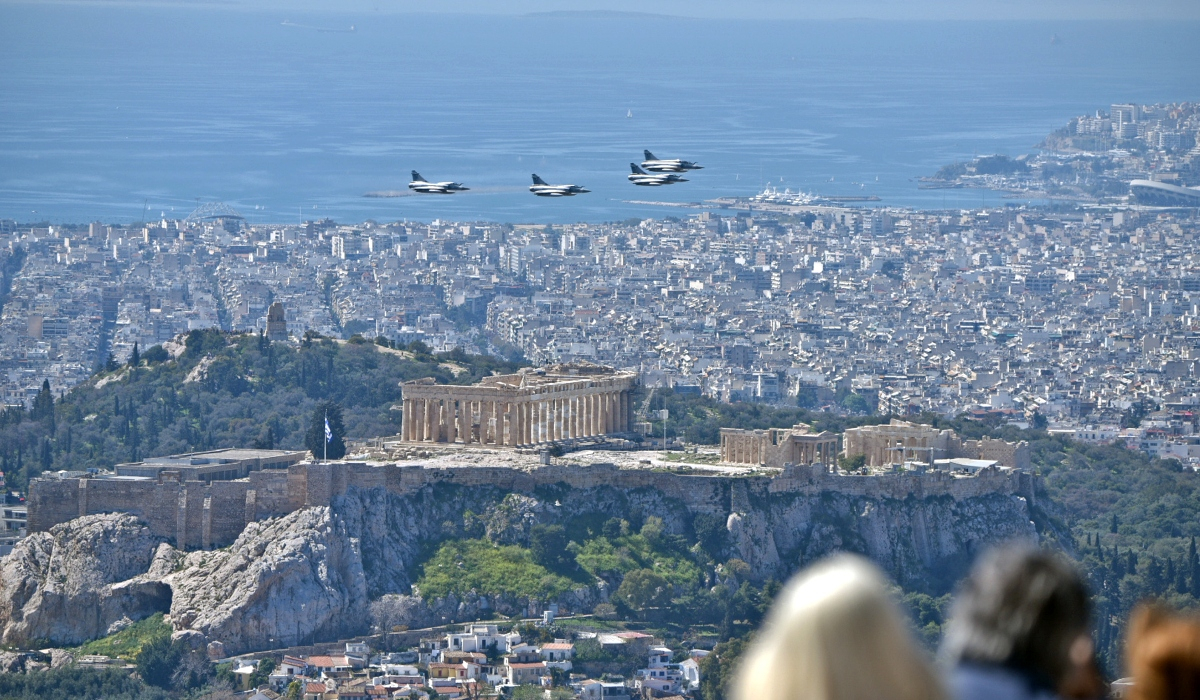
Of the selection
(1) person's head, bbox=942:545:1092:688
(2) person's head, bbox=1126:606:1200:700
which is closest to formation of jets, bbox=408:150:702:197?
(1) person's head, bbox=942:545:1092:688

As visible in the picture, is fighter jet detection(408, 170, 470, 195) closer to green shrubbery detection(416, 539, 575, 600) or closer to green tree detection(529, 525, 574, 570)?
green tree detection(529, 525, 574, 570)

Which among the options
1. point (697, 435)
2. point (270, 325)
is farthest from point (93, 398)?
point (697, 435)

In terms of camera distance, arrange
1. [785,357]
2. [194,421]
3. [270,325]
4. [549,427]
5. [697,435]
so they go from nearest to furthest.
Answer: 1. [549,427]
2. [697,435]
3. [194,421]
4. [270,325]
5. [785,357]

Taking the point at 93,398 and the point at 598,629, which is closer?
the point at 598,629

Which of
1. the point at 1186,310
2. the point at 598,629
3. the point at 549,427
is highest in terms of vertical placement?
the point at 1186,310

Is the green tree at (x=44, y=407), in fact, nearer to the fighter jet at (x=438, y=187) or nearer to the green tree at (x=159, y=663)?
the fighter jet at (x=438, y=187)

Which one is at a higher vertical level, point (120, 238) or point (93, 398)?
point (120, 238)

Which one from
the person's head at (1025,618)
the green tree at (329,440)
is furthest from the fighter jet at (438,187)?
the person's head at (1025,618)

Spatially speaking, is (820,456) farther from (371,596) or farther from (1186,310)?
(1186,310)
